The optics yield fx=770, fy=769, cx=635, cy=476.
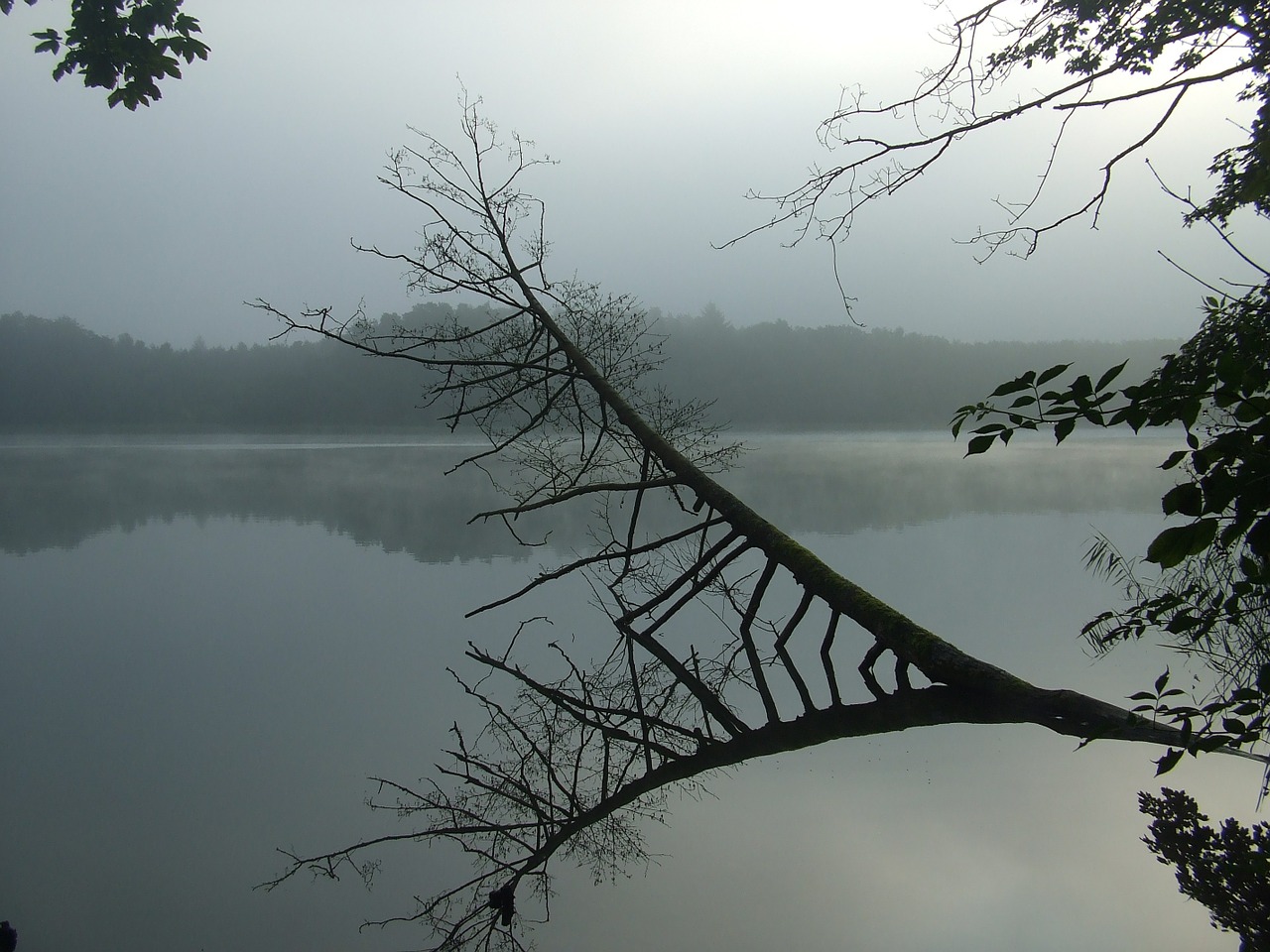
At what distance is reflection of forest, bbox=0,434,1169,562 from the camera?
10.4m

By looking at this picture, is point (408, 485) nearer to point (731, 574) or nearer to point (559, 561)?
point (559, 561)

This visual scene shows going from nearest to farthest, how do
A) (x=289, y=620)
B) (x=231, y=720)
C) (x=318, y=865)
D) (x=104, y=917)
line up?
(x=104, y=917)
(x=318, y=865)
(x=231, y=720)
(x=289, y=620)

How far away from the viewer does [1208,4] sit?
246 centimetres

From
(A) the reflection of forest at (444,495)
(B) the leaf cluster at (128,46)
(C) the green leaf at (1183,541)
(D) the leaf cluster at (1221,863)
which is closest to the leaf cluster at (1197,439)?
(C) the green leaf at (1183,541)

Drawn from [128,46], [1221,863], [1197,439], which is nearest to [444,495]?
[128,46]

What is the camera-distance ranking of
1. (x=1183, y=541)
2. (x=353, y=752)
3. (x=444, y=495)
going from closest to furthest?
(x=1183, y=541) → (x=353, y=752) → (x=444, y=495)

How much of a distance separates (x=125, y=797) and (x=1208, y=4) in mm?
4598

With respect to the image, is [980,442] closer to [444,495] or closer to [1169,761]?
[1169,761]

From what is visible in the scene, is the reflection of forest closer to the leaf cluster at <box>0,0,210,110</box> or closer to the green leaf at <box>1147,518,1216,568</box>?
the leaf cluster at <box>0,0,210,110</box>

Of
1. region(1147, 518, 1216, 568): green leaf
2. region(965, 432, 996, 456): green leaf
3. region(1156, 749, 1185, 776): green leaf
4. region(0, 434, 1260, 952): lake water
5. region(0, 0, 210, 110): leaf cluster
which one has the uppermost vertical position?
region(0, 0, 210, 110): leaf cluster

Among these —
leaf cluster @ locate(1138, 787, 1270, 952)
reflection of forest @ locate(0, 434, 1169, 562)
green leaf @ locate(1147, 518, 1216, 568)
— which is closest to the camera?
green leaf @ locate(1147, 518, 1216, 568)

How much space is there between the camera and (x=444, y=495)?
51.3ft

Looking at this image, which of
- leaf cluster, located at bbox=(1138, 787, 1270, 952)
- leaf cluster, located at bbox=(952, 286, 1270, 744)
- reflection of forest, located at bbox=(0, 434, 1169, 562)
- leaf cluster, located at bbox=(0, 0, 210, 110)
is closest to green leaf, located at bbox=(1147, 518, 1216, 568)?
leaf cluster, located at bbox=(952, 286, 1270, 744)

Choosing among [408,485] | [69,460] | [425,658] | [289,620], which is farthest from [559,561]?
[69,460]
